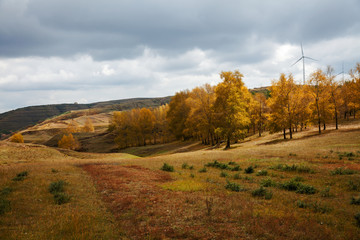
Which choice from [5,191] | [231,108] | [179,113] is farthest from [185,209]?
[179,113]

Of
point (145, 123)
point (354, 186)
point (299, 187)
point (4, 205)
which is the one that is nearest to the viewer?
point (4, 205)

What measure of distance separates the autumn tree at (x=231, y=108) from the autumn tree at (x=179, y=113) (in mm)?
22162

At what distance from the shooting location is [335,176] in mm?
13281

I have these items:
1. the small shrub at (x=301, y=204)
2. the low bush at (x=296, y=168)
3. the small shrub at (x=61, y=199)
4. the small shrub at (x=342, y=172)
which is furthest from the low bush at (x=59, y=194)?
the small shrub at (x=342, y=172)

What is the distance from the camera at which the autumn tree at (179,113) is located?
217 feet

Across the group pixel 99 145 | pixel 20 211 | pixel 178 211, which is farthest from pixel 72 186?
pixel 99 145

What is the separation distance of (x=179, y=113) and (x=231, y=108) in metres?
28.8

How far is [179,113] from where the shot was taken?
67625 mm

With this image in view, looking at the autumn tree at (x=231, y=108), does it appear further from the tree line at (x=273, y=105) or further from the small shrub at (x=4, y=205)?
the small shrub at (x=4, y=205)

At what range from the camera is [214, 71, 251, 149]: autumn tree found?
40594mm

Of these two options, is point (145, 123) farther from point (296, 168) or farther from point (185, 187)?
point (185, 187)

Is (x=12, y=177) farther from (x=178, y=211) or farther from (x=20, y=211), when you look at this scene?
(x=178, y=211)

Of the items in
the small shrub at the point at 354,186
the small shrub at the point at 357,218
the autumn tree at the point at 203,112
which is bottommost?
the small shrub at the point at 354,186

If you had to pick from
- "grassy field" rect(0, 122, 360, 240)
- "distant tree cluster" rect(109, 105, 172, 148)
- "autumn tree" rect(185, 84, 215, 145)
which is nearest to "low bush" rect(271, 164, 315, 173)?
"grassy field" rect(0, 122, 360, 240)
